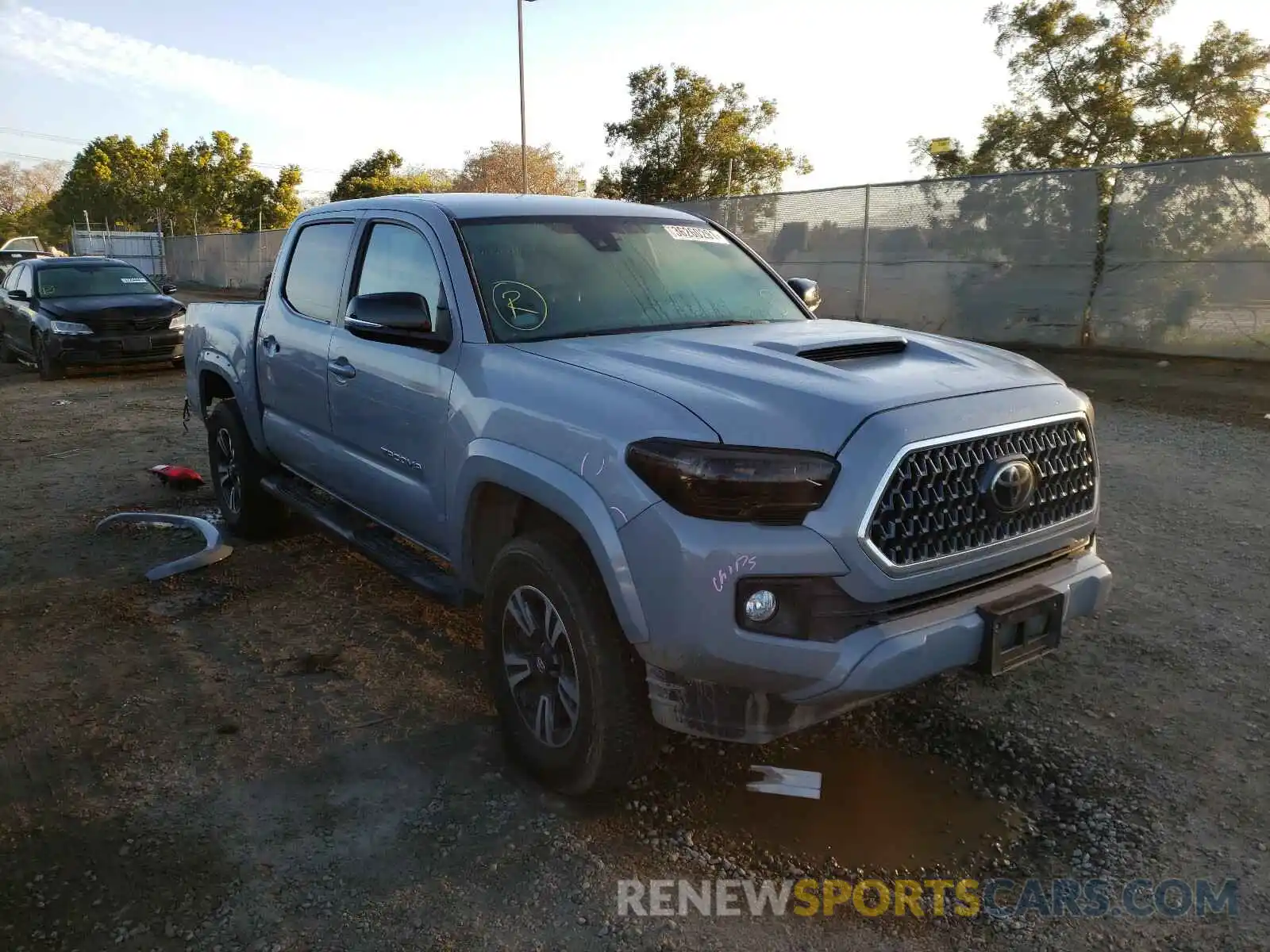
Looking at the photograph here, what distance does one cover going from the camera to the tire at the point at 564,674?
2.74m

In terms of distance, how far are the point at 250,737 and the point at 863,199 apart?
1335cm

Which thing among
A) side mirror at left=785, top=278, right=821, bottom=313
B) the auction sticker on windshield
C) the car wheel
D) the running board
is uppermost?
the auction sticker on windshield

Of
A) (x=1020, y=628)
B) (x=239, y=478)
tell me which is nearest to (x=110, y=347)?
(x=239, y=478)

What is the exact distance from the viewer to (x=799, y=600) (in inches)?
97.9

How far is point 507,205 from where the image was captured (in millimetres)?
4012

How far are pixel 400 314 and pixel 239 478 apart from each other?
271cm

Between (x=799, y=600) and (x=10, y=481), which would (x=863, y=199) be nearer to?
(x=10, y=481)

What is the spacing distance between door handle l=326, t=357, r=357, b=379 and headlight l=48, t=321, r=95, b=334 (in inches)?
411

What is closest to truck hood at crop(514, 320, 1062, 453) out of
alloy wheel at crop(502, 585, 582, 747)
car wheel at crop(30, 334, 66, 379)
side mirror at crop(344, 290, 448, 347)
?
side mirror at crop(344, 290, 448, 347)

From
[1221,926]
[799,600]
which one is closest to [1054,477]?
[799,600]

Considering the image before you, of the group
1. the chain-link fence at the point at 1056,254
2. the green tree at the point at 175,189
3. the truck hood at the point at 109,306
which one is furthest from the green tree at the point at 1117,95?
the green tree at the point at 175,189

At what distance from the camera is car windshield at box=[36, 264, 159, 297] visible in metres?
13.6

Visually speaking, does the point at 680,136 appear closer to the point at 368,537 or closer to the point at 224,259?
the point at 224,259

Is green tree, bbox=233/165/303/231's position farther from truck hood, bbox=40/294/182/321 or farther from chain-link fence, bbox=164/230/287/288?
truck hood, bbox=40/294/182/321
